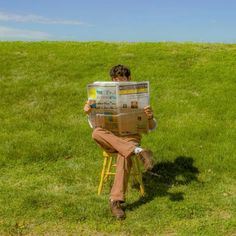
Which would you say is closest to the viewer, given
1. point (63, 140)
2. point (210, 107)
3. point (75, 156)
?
point (75, 156)

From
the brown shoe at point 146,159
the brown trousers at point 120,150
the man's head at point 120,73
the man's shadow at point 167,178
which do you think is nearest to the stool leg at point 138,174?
the man's shadow at point 167,178

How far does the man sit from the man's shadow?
0.41m

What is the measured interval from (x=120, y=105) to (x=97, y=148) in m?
3.49

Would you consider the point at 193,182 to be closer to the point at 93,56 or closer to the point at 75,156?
the point at 75,156

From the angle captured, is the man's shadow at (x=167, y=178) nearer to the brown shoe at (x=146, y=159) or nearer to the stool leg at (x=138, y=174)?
the stool leg at (x=138, y=174)

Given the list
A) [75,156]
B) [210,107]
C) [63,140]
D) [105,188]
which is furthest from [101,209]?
[210,107]

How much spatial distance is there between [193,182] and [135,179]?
1.13m

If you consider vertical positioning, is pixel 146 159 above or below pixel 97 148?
above

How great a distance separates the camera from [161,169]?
10.4 metres

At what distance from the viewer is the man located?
8102mm

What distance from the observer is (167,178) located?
9.95 meters

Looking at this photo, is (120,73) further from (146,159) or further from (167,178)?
(167,178)

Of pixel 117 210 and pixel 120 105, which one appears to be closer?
pixel 117 210

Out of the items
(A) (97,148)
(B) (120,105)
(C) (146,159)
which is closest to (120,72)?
(B) (120,105)
